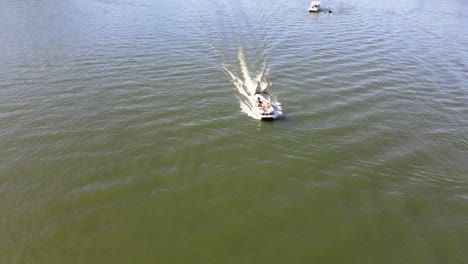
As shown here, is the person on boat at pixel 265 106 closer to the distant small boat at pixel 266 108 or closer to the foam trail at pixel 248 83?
the distant small boat at pixel 266 108

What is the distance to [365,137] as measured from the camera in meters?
24.8

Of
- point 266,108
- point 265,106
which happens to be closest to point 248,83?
point 265,106

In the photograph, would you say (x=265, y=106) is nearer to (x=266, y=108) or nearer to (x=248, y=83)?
(x=266, y=108)

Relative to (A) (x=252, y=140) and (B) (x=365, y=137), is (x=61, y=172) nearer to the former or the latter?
(A) (x=252, y=140)

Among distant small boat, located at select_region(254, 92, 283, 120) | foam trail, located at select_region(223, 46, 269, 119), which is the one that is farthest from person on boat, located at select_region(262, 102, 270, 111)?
foam trail, located at select_region(223, 46, 269, 119)

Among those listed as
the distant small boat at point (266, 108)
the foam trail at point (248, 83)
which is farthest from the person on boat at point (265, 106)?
the foam trail at point (248, 83)

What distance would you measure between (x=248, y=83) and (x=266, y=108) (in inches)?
280

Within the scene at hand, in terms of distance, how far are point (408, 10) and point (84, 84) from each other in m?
62.0

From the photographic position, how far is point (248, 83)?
108ft

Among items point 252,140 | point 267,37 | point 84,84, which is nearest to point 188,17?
point 267,37

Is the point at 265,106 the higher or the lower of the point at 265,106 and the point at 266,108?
the higher

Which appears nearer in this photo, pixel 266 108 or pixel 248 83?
pixel 266 108

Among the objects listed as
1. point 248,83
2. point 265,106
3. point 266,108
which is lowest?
point 248,83

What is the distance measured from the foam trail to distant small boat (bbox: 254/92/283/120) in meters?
0.54
